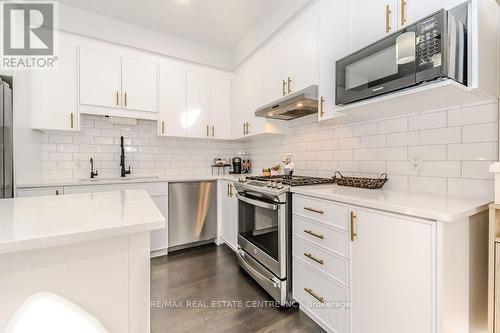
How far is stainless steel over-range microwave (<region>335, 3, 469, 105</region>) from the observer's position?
1.02 metres

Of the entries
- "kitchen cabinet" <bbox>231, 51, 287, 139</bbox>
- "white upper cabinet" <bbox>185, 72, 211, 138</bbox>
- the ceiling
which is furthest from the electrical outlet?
"white upper cabinet" <bbox>185, 72, 211, 138</bbox>

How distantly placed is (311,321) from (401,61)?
1729mm

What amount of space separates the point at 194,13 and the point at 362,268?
2.86 meters

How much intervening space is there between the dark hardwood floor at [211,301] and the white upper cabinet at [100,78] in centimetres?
194

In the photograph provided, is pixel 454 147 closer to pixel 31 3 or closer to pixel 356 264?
pixel 356 264

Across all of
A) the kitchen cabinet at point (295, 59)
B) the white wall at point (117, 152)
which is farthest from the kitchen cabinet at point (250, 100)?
the white wall at point (117, 152)

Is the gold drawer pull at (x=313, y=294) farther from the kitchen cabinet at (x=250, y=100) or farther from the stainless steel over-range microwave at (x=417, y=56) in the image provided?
the kitchen cabinet at (x=250, y=100)

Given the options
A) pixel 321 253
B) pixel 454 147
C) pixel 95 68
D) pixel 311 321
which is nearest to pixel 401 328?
pixel 321 253

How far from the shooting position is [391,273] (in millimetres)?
A: 1097

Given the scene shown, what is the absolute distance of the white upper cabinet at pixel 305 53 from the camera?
191cm

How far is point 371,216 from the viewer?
1181 mm

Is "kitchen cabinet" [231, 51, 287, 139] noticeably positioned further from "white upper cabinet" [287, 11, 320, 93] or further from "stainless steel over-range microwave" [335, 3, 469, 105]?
"stainless steel over-range microwave" [335, 3, 469, 105]

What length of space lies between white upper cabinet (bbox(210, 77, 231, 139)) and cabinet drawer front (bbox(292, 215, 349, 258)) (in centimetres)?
204

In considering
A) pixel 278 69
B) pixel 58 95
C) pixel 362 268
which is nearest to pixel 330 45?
pixel 278 69
